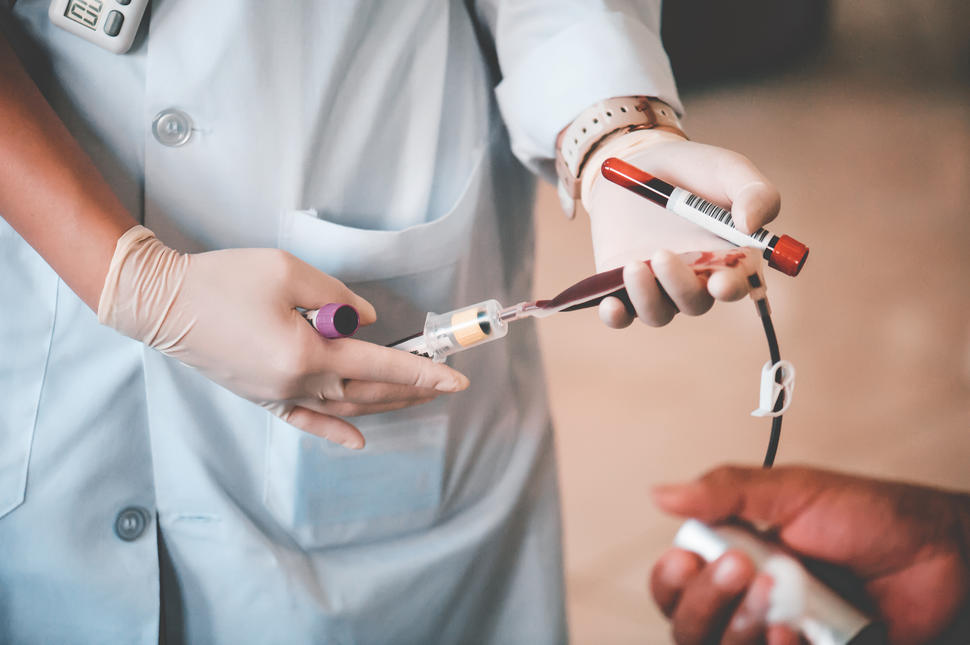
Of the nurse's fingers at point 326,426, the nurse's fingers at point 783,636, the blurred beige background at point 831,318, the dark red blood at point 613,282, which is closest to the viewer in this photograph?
the nurse's fingers at point 783,636

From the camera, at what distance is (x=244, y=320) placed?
1.38ft

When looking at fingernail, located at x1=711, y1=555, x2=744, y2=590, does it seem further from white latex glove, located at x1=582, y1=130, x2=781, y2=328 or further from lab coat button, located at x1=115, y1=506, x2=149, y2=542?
lab coat button, located at x1=115, y1=506, x2=149, y2=542

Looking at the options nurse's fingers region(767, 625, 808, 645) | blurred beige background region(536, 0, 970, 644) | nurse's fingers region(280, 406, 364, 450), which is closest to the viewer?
nurse's fingers region(767, 625, 808, 645)

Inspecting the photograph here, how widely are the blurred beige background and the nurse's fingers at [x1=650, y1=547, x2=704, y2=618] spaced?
0.16 m

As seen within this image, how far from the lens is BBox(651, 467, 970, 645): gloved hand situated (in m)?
0.27

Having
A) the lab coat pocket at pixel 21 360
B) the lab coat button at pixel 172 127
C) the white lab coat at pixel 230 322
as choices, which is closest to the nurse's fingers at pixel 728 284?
the white lab coat at pixel 230 322

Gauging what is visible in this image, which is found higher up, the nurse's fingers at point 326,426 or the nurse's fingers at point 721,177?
the nurse's fingers at point 721,177

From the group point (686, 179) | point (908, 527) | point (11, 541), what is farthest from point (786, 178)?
point (11, 541)

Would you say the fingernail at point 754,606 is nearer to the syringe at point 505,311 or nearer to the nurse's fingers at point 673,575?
the nurse's fingers at point 673,575

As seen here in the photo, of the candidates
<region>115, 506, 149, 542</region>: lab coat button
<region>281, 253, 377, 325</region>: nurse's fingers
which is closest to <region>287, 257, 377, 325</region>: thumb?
<region>281, 253, 377, 325</region>: nurse's fingers

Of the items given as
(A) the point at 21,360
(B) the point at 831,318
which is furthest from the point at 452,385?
(B) the point at 831,318

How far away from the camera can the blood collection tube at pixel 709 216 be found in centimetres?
36

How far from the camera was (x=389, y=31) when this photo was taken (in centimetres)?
49

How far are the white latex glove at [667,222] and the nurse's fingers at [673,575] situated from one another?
151 mm
